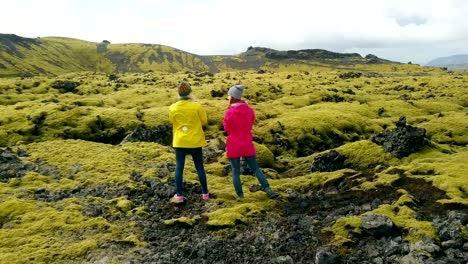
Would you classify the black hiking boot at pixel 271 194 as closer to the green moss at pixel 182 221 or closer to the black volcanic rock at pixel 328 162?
the green moss at pixel 182 221

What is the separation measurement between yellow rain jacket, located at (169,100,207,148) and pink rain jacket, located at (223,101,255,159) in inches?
46.5

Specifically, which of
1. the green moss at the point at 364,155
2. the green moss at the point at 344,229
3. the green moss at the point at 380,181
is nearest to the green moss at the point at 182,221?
the green moss at the point at 344,229

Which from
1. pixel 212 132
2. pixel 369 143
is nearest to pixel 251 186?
pixel 369 143

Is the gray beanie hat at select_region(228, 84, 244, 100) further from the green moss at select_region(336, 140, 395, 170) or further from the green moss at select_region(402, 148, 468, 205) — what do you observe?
the green moss at select_region(336, 140, 395, 170)

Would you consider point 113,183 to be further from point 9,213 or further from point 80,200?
point 9,213

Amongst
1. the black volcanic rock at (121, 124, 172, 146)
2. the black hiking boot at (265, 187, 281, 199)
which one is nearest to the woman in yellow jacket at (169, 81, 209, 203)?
the black hiking boot at (265, 187, 281, 199)

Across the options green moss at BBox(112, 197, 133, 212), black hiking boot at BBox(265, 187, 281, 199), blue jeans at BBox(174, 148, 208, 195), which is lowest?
green moss at BBox(112, 197, 133, 212)

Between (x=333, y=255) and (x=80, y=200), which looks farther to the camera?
Result: (x=80, y=200)

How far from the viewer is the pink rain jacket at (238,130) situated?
17500 millimetres

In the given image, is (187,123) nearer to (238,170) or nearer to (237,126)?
(237,126)

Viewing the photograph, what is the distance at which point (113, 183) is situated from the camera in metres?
21.4

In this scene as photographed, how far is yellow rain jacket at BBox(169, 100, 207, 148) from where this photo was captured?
1748 centimetres

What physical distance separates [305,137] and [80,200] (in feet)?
78.8

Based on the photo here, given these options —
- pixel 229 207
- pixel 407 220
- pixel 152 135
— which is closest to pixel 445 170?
pixel 407 220
